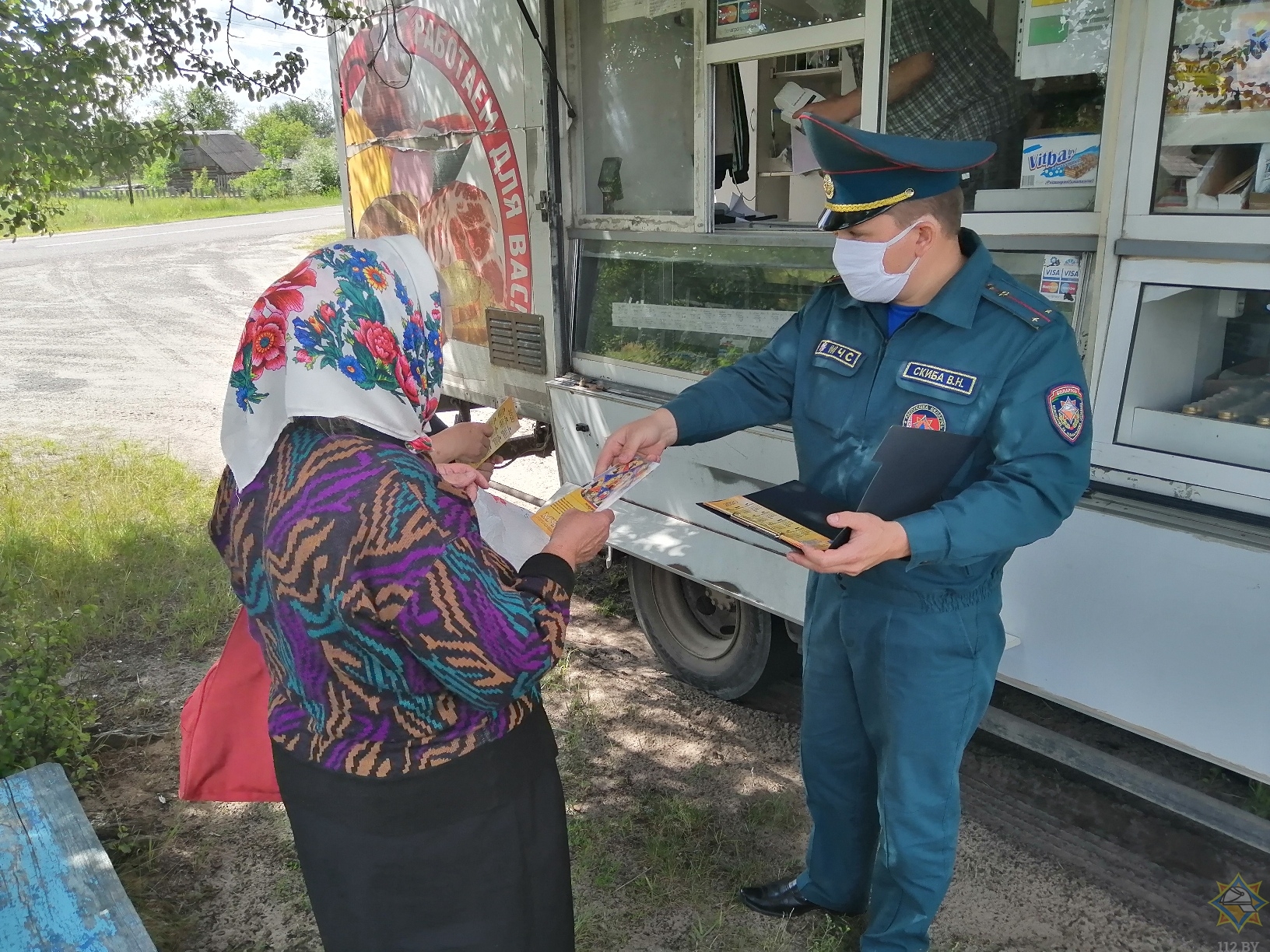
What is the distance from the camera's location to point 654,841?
9.37ft

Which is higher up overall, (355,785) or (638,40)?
(638,40)

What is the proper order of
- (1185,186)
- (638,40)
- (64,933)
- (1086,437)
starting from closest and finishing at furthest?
(1086,437)
(64,933)
(1185,186)
(638,40)

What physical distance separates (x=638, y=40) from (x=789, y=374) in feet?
5.61

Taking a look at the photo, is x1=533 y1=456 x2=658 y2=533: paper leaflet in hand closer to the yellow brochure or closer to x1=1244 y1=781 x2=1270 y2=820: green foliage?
the yellow brochure

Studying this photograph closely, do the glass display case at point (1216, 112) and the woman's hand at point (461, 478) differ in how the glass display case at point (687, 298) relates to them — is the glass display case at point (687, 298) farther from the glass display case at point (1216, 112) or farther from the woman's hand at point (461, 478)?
the woman's hand at point (461, 478)

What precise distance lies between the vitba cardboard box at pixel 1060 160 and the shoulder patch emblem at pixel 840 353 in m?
0.77

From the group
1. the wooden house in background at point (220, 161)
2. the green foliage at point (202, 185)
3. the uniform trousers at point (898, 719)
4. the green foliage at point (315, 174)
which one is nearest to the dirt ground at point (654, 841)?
the uniform trousers at point (898, 719)

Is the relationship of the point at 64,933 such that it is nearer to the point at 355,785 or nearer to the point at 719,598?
the point at 355,785

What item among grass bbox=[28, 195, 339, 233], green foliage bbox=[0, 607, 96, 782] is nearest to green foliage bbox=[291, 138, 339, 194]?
grass bbox=[28, 195, 339, 233]

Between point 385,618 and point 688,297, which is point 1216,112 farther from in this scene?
point 385,618

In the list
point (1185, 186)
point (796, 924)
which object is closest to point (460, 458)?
point (796, 924)

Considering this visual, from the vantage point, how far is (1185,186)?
2139mm

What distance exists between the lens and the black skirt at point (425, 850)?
152 centimetres

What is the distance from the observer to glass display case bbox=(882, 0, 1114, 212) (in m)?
2.30
